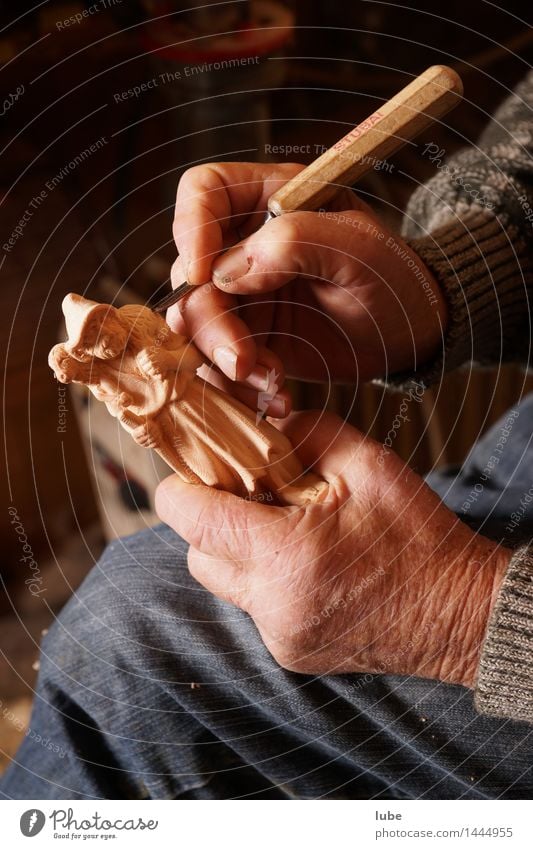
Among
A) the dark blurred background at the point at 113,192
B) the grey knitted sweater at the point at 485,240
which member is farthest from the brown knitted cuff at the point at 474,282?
the dark blurred background at the point at 113,192

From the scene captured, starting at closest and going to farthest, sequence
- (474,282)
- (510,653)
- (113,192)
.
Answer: (510,653), (474,282), (113,192)

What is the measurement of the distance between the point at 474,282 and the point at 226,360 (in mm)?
357

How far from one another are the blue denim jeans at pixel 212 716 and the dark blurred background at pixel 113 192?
0.85 ft

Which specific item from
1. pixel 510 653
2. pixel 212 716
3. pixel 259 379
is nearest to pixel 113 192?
pixel 259 379

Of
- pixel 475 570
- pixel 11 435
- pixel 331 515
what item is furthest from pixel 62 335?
pixel 475 570

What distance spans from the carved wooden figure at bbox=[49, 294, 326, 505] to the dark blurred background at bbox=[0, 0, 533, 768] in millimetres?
277

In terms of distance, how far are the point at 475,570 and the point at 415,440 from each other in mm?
761

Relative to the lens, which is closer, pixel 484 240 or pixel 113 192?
pixel 484 240

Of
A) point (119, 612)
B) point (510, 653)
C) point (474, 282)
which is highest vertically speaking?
point (474, 282)

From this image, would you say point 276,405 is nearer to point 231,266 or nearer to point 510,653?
point 231,266

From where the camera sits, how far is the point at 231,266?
764 millimetres

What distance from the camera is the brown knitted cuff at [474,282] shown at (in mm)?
955

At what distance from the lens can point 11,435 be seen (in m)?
1.52
